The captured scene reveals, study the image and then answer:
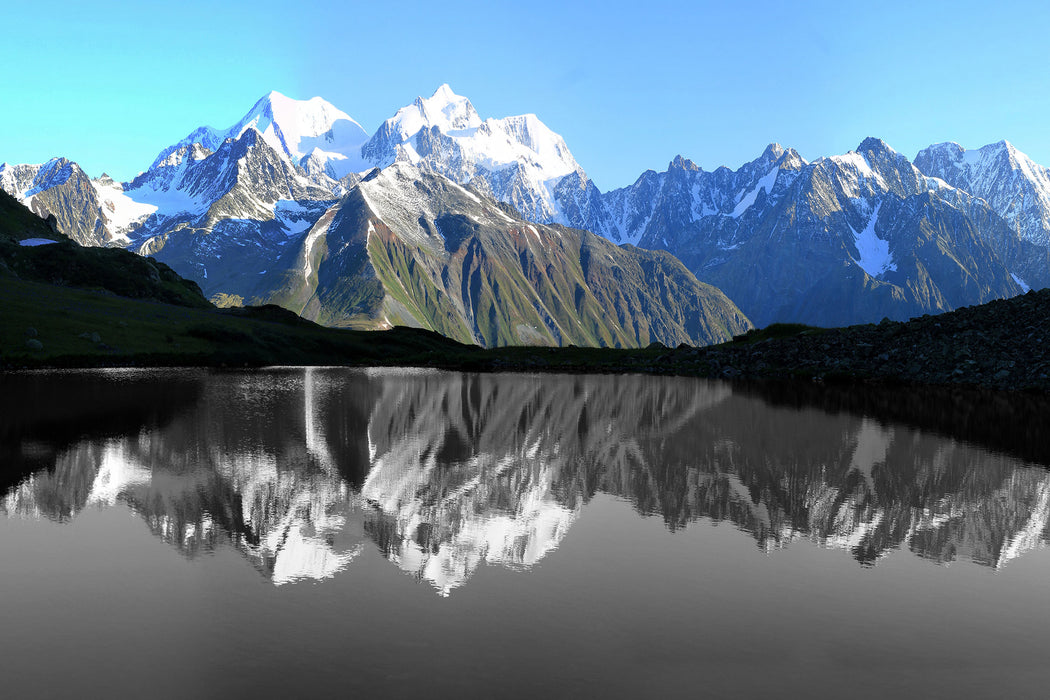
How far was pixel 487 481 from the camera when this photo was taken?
40875 mm

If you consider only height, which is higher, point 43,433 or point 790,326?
point 790,326

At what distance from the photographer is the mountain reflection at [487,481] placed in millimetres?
30031

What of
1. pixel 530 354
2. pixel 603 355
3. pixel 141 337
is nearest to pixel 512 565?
pixel 141 337

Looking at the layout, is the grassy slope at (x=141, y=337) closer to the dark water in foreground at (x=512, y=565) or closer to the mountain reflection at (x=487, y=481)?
the mountain reflection at (x=487, y=481)

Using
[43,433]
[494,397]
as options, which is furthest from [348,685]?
[494,397]

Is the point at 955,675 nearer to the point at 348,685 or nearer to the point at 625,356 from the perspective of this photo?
the point at 348,685

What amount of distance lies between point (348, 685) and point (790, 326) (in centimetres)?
18584

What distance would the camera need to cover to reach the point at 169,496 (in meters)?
35.6

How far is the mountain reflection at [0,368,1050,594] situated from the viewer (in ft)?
98.5

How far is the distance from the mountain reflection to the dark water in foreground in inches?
9.5

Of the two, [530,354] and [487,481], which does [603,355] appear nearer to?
[530,354]

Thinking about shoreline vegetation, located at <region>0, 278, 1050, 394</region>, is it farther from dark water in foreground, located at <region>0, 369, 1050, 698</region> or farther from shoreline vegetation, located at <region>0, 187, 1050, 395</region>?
dark water in foreground, located at <region>0, 369, 1050, 698</region>

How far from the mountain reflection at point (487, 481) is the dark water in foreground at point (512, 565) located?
0.79ft

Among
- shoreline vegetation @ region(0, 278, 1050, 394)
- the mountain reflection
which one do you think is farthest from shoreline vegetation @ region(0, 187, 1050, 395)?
the mountain reflection
